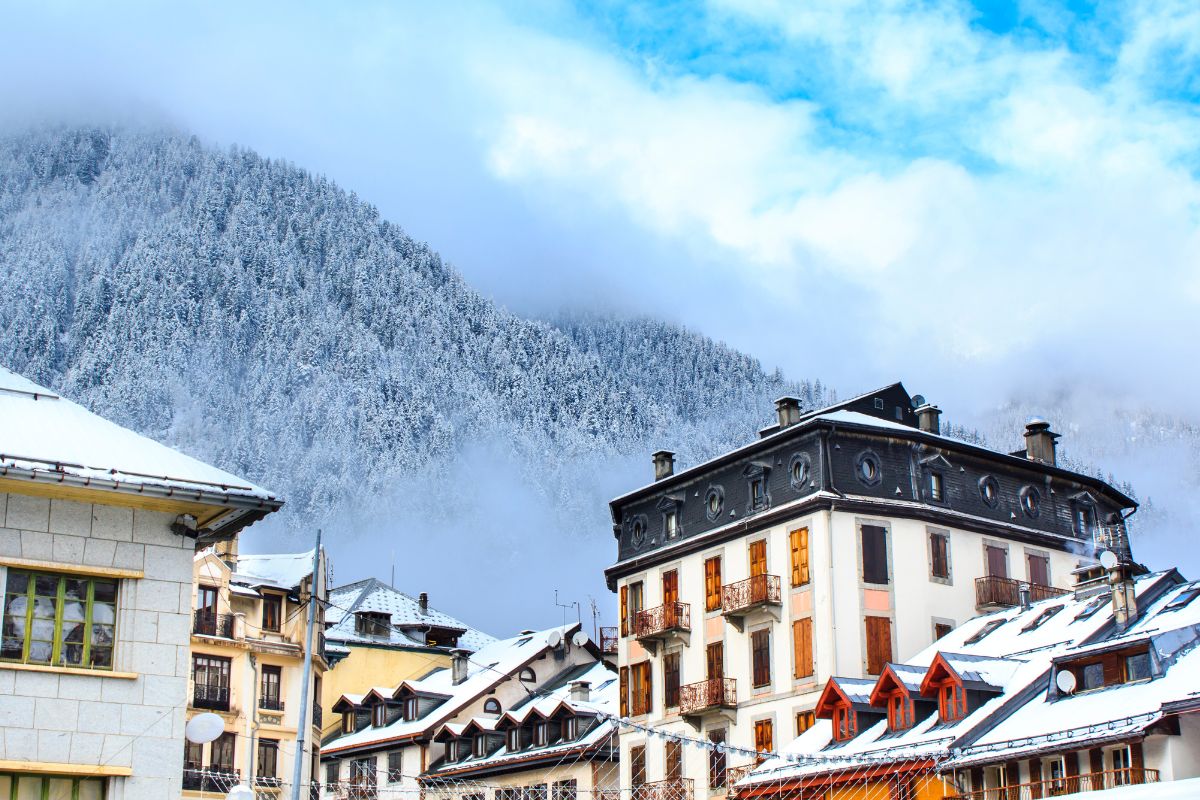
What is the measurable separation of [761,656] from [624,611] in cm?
1055

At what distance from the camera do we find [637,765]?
211 ft

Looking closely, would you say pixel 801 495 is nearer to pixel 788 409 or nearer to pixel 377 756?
pixel 788 409

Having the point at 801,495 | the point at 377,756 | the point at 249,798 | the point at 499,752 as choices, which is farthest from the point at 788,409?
the point at 249,798

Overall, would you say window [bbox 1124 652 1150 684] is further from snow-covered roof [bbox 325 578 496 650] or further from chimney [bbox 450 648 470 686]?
snow-covered roof [bbox 325 578 496 650]

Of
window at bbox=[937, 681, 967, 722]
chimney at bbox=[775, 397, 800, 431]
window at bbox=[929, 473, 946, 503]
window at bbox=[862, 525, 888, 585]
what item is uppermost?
chimney at bbox=[775, 397, 800, 431]

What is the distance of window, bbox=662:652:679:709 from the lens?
62.5m

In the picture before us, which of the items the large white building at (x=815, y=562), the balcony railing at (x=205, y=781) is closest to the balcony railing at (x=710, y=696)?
the large white building at (x=815, y=562)

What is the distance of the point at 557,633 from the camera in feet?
260

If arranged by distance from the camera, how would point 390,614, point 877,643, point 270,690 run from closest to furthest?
1. point 877,643
2. point 270,690
3. point 390,614

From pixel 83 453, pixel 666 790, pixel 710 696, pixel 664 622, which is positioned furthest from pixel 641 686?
pixel 83 453

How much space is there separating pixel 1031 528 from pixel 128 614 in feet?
145

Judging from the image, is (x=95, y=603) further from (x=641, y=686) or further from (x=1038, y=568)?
(x=1038, y=568)

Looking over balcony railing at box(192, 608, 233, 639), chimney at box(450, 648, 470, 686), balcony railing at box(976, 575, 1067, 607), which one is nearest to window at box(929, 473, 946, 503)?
balcony railing at box(976, 575, 1067, 607)

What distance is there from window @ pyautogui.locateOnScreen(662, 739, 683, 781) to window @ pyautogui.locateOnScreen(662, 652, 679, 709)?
5.07ft
